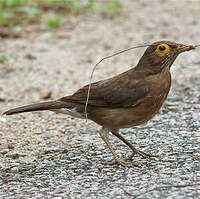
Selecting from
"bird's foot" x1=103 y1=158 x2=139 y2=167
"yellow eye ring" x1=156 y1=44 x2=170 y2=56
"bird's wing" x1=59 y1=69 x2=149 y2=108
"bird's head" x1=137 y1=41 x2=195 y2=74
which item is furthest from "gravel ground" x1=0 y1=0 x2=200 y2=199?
"yellow eye ring" x1=156 y1=44 x2=170 y2=56

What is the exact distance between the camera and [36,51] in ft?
33.8

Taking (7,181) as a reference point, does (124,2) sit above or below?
above

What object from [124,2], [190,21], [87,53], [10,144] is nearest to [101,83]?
[10,144]

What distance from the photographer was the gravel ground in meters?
4.85

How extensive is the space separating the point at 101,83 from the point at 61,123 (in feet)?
5.24

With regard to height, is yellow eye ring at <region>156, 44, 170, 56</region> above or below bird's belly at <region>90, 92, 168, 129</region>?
above

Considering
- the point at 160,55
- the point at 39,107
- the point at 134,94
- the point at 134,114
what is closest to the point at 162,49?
the point at 160,55

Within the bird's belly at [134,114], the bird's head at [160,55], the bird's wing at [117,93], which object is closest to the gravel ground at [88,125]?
the bird's belly at [134,114]

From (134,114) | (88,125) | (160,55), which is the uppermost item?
(160,55)

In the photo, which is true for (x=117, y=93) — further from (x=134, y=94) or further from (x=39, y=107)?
(x=39, y=107)

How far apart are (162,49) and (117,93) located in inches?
25.6

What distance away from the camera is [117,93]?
555cm

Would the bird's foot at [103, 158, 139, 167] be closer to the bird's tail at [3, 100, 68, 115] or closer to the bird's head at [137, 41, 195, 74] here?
the bird's tail at [3, 100, 68, 115]

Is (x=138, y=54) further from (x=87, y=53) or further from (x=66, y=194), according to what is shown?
(x=66, y=194)
